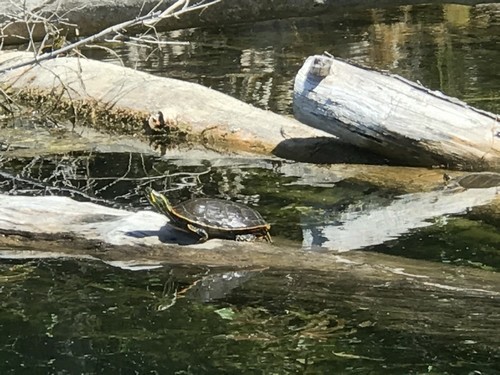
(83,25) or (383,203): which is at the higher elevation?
(83,25)

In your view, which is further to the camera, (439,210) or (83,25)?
(83,25)

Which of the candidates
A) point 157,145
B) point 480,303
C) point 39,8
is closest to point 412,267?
point 480,303

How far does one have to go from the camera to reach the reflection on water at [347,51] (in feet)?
31.6

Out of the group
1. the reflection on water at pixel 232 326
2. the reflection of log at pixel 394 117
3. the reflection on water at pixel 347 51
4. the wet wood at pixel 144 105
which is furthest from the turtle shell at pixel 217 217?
the reflection on water at pixel 347 51

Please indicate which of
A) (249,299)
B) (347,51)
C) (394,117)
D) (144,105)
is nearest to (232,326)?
(249,299)

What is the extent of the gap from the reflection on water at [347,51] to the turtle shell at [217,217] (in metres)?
3.88

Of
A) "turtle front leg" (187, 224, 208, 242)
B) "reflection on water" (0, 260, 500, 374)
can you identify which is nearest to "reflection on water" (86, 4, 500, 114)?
"turtle front leg" (187, 224, 208, 242)

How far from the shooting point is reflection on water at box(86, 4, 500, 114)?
962 centimetres

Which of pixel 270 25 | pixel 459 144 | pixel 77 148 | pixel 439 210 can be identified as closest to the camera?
pixel 439 210

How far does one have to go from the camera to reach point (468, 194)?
19.2 feet

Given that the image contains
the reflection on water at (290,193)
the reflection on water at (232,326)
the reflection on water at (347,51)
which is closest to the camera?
the reflection on water at (232,326)

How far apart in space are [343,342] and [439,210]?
2175 mm

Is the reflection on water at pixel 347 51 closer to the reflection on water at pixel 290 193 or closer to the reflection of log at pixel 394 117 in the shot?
the reflection of log at pixel 394 117

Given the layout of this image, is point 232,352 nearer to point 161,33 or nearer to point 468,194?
point 468,194
